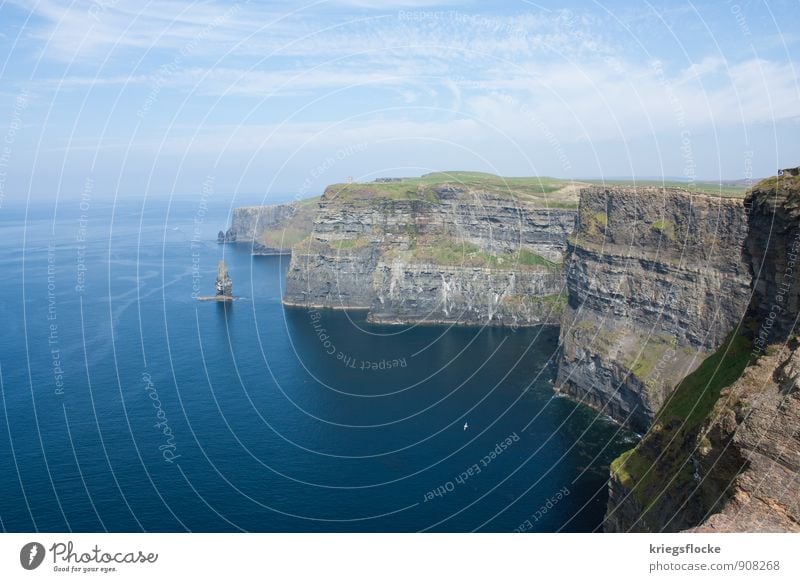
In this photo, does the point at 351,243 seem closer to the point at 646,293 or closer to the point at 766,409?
the point at 646,293

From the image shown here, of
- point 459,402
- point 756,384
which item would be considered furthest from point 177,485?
point 756,384

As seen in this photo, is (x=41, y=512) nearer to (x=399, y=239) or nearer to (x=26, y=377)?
(x=26, y=377)

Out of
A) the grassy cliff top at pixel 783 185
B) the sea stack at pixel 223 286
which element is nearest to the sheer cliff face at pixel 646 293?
the grassy cliff top at pixel 783 185

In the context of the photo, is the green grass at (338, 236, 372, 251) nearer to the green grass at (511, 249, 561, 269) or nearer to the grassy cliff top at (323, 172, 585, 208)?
the grassy cliff top at (323, 172, 585, 208)

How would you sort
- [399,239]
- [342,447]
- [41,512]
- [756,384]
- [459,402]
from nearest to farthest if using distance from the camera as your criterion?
[756,384], [41,512], [342,447], [459,402], [399,239]

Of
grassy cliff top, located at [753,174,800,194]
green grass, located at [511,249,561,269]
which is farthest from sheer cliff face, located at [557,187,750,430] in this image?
green grass, located at [511,249,561,269]
